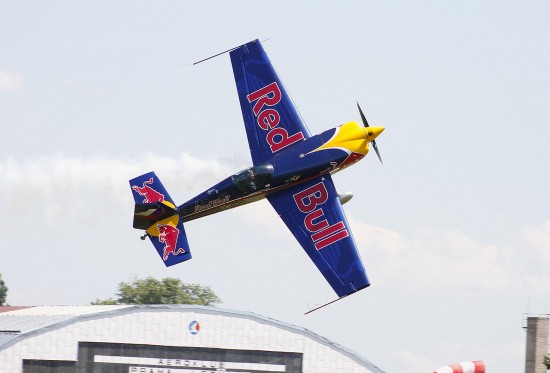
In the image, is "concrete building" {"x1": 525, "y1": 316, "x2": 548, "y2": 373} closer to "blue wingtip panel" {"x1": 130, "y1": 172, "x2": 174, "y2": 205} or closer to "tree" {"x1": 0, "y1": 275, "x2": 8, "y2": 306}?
"blue wingtip panel" {"x1": 130, "y1": 172, "x2": 174, "y2": 205}

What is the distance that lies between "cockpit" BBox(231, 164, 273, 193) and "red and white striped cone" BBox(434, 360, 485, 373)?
24.1 ft

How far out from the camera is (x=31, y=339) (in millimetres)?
36125

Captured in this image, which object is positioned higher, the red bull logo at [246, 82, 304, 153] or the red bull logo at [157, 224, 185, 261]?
the red bull logo at [246, 82, 304, 153]

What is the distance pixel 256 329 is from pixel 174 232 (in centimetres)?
700

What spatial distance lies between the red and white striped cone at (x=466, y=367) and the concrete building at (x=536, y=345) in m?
18.5

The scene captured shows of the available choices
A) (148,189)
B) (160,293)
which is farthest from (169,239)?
(160,293)

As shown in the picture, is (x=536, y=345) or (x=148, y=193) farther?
(x=536, y=345)

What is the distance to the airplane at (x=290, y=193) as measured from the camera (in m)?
32.8

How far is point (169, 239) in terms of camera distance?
107 ft

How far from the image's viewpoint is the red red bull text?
33625 mm

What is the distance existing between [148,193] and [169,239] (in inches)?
57.2

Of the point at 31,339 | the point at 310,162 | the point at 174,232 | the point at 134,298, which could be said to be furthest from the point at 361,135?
the point at 134,298

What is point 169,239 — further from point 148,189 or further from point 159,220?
point 148,189

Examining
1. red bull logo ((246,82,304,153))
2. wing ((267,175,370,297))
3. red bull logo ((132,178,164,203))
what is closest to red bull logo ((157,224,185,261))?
red bull logo ((132,178,164,203))
